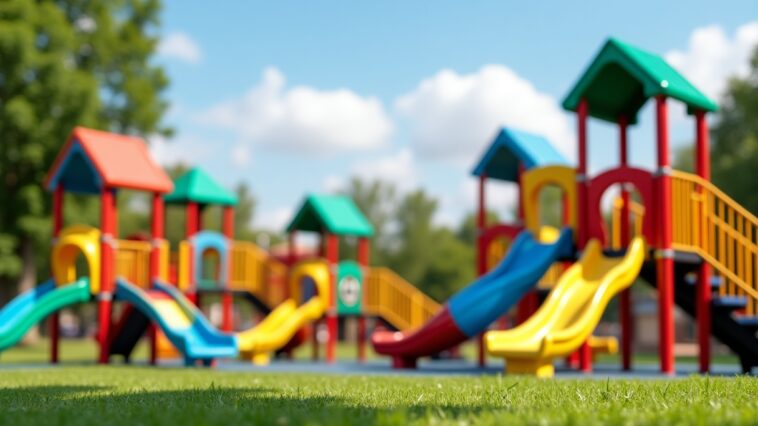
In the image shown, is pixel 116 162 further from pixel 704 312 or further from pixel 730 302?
pixel 730 302

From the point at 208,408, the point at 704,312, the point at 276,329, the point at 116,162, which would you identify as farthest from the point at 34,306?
the point at 208,408

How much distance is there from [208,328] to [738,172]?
84.0 ft

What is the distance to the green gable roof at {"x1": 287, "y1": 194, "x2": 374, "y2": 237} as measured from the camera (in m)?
27.8

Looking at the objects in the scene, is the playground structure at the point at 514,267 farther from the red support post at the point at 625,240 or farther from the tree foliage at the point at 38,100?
the tree foliage at the point at 38,100

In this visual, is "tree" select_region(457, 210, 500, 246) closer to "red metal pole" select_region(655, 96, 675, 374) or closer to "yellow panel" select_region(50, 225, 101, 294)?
"yellow panel" select_region(50, 225, 101, 294)

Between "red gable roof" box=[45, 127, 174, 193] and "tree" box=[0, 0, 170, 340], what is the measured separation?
1126 centimetres

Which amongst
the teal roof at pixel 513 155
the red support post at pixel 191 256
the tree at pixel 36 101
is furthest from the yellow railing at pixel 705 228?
the tree at pixel 36 101

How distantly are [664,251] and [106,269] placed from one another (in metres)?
11.9

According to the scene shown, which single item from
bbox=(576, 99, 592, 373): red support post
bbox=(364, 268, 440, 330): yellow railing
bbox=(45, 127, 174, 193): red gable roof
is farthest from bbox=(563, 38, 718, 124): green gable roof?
bbox=(364, 268, 440, 330): yellow railing

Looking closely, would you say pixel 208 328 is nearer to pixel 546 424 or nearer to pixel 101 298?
pixel 101 298

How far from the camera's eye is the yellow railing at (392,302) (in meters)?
28.1

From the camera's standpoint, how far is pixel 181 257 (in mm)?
26109

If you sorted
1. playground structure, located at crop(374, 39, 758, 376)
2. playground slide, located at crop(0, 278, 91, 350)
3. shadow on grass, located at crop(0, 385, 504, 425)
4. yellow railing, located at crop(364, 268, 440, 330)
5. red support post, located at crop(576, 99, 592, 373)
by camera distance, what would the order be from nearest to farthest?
shadow on grass, located at crop(0, 385, 504, 425)
playground structure, located at crop(374, 39, 758, 376)
red support post, located at crop(576, 99, 592, 373)
playground slide, located at crop(0, 278, 91, 350)
yellow railing, located at crop(364, 268, 440, 330)

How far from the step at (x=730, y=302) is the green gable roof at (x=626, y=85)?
354 cm
